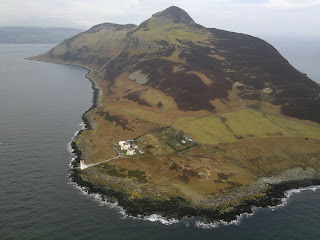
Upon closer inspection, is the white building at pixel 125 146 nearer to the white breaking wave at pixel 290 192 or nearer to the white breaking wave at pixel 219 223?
the white breaking wave at pixel 219 223

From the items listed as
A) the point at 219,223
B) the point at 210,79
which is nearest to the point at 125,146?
the point at 219,223

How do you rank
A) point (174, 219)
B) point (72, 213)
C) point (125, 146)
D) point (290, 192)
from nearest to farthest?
point (174, 219)
point (72, 213)
point (290, 192)
point (125, 146)

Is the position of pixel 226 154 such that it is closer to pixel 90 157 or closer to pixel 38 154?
pixel 90 157

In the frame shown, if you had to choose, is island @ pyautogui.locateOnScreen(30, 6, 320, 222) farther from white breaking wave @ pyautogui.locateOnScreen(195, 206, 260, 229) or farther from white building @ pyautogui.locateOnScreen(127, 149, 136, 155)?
white breaking wave @ pyautogui.locateOnScreen(195, 206, 260, 229)

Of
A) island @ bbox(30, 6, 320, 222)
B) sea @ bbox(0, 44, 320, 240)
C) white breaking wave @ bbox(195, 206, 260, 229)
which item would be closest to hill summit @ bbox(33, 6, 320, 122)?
island @ bbox(30, 6, 320, 222)

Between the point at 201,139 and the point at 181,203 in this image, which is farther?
the point at 201,139

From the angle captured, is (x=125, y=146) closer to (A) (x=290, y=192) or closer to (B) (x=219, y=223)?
(B) (x=219, y=223)

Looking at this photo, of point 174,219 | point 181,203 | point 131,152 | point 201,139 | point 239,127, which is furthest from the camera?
point 239,127
